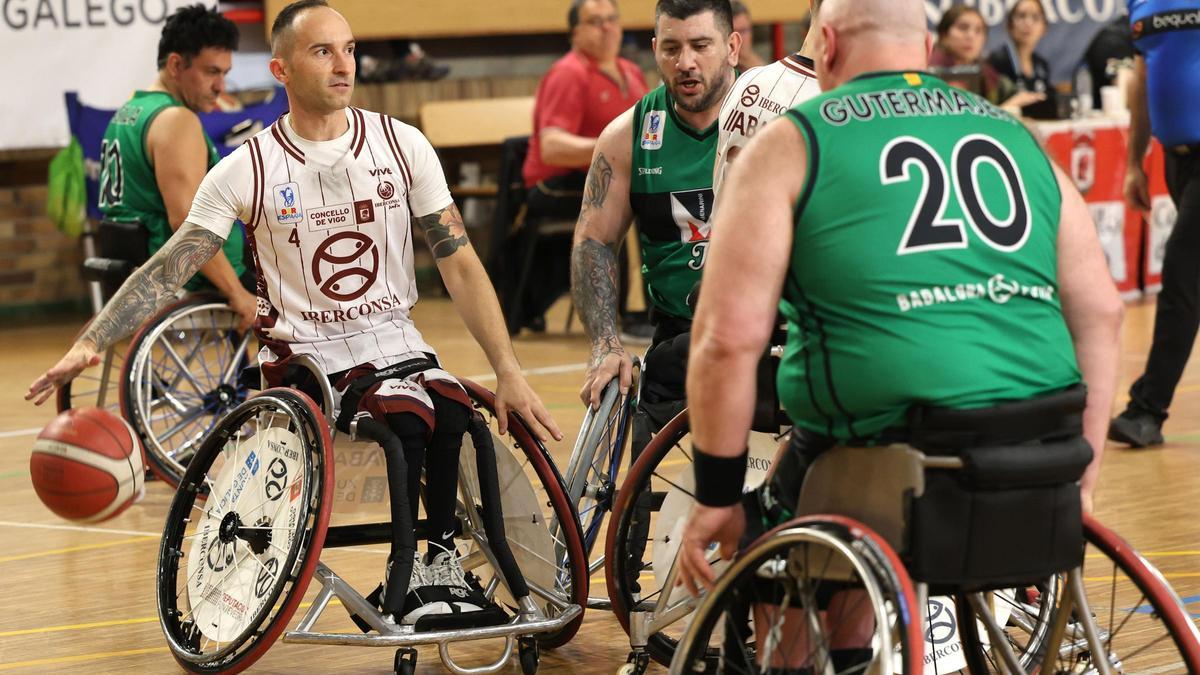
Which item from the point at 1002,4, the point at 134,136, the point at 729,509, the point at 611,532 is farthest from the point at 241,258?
the point at 1002,4

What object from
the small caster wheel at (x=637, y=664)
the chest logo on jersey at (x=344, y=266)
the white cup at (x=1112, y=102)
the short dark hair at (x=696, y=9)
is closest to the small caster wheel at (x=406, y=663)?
the small caster wheel at (x=637, y=664)

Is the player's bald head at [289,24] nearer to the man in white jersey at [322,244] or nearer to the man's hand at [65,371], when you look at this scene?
the man in white jersey at [322,244]

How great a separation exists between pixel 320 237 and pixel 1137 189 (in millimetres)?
3216

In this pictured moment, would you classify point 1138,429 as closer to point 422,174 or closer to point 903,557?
point 422,174

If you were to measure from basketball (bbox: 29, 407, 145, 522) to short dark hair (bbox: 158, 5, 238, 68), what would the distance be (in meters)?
2.10

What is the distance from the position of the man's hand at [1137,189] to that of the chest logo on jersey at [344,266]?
10.1ft

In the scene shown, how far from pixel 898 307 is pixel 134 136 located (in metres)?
4.07

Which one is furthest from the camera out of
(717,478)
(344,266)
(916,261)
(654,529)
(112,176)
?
(112,176)

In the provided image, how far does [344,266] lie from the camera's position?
381 centimetres

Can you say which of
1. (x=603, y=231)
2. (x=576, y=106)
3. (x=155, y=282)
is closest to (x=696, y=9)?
(x=603, y=231)

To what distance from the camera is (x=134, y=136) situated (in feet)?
19.3

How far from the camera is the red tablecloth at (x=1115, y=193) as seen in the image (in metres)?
9.37

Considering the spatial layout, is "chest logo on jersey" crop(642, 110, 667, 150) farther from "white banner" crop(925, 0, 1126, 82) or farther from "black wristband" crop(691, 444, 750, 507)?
"white banner" crop(925, 0, 1126, 82)

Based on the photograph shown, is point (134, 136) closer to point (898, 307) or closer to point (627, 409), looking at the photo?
point (627, 409)
